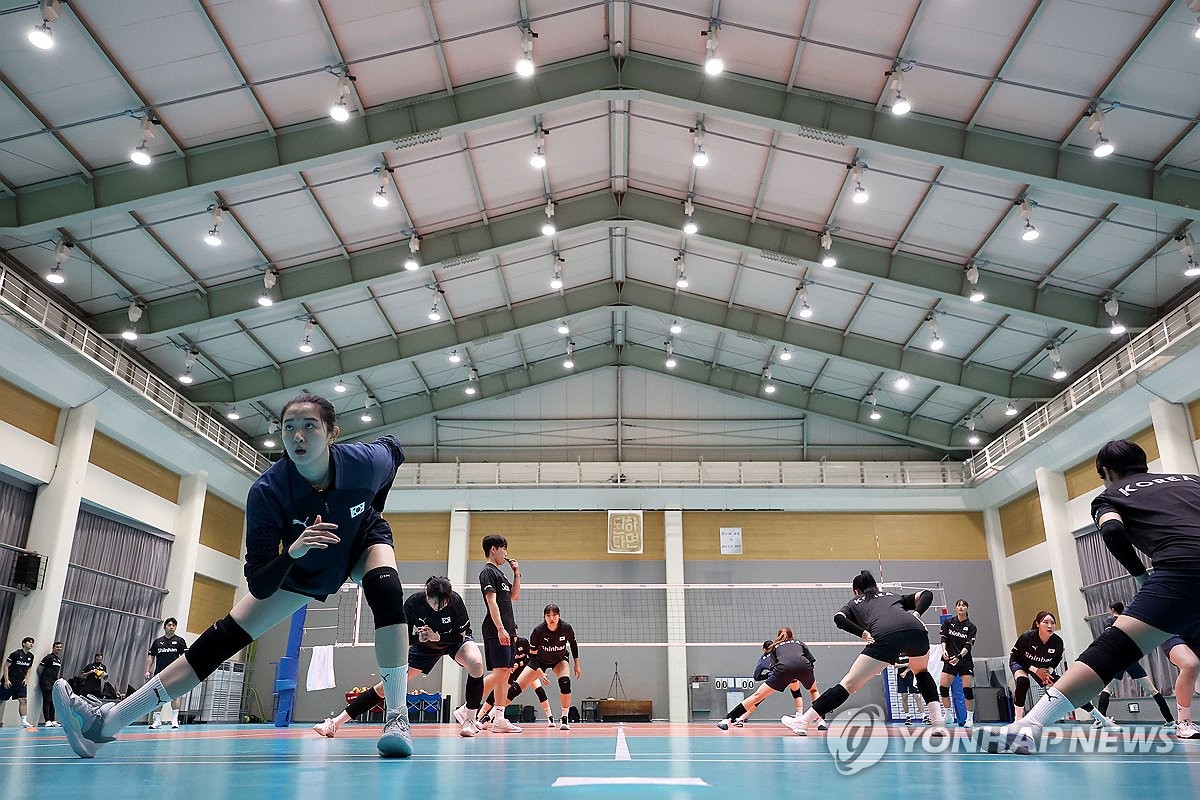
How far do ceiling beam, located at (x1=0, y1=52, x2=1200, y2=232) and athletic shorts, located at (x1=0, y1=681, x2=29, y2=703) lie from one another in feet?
28.2

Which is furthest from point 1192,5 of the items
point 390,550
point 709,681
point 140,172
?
point 709,681

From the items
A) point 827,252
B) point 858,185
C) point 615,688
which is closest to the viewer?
point 858,185

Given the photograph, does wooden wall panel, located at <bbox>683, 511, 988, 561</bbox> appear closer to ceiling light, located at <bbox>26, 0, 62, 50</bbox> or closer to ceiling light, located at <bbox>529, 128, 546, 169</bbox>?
ceiling light, located at <bbox>529, 128, 546, 169</bbox>

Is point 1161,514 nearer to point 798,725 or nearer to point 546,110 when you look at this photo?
point 798,725

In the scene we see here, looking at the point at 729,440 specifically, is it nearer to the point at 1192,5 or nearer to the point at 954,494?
the point at 954,494

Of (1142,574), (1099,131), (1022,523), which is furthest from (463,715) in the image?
(1022,523)

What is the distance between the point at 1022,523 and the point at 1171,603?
2388 cm

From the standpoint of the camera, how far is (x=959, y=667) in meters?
14.5

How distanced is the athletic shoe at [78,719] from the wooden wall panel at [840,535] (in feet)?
77.1

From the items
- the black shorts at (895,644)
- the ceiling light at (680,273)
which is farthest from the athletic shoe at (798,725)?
the ceiling light at (680,273)

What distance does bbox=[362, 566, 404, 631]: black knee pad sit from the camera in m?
4.13

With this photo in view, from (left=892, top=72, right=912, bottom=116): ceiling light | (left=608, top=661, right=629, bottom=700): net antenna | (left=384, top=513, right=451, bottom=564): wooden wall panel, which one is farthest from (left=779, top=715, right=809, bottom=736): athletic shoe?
(left=384, top=513, right=451, bottom=564): wooden wall panel

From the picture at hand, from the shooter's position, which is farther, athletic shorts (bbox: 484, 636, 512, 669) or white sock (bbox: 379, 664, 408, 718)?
athletic shorts (bbox: 484, 636, 512, 669)

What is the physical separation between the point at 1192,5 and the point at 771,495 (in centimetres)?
1855
